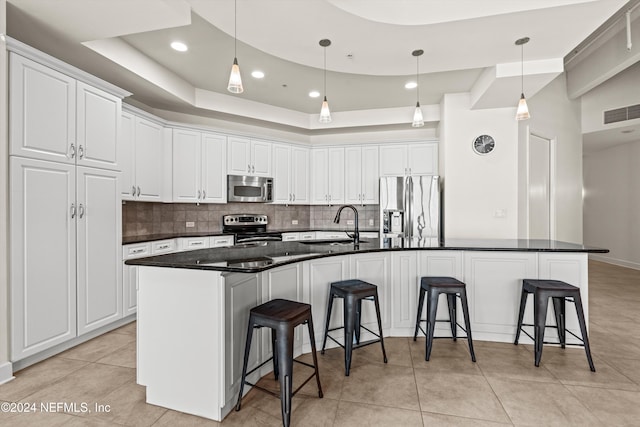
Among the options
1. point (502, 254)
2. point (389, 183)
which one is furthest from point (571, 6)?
point (389, 183)

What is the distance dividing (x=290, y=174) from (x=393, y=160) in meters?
1.80

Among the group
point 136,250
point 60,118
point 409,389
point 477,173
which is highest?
point 60,118

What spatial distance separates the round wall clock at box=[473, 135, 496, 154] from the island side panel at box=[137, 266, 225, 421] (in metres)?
3.95

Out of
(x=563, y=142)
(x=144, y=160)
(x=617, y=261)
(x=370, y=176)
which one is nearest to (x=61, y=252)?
(x=144, y=160)

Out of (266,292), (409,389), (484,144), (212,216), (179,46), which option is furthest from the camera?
(212,216)

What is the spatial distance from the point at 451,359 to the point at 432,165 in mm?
3388

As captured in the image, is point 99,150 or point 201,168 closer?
point 99,150

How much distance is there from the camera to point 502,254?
2.82 meters

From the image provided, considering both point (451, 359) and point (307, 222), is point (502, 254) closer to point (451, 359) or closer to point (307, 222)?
point (451, 359)

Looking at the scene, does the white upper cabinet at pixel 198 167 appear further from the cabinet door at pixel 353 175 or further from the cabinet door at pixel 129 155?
the cabinet door at pixel 353 175

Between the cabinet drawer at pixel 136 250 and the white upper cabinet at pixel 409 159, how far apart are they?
3.69 m

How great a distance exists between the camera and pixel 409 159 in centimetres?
524

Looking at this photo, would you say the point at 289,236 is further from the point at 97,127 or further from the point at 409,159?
the point at 97,127

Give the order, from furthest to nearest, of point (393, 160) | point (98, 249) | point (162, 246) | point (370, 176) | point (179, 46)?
point (370, 176)
point (393, 160)
point (162, 246)
point (179, 46)
point (98, 249)
